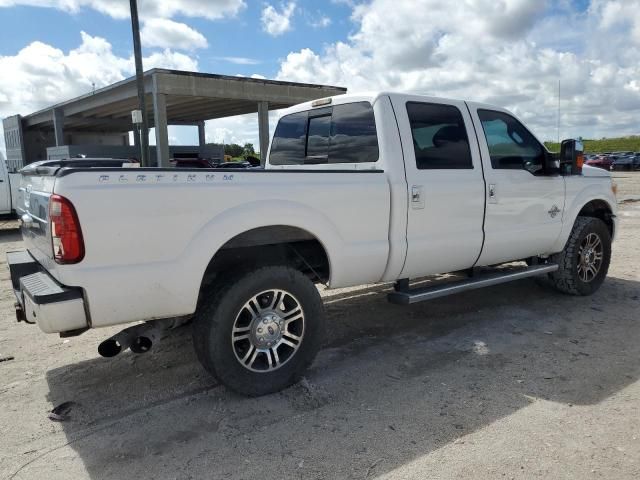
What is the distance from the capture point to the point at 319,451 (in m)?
2.90

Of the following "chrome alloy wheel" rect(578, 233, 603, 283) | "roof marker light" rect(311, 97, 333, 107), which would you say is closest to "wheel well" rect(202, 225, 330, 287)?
"roof marker light" rect(311, 97, 333, 107)

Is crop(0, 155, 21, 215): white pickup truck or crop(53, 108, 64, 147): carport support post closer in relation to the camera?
crop(0, 155, 21, 215): white pickup truck

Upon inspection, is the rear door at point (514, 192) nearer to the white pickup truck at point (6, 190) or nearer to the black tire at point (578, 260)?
the black tire at point (578, 260)

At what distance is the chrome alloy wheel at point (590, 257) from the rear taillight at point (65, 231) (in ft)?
16.4

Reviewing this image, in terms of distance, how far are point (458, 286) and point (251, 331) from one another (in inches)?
76.5

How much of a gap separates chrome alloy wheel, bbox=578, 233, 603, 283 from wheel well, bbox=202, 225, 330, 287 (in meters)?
3.27

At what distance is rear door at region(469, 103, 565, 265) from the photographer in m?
4.69

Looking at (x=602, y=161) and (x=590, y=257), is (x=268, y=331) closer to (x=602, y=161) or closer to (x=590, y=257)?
(x=590, y=257)

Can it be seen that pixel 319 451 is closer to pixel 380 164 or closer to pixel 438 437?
pixel 438 437

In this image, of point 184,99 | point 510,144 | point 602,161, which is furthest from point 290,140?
point 602,161

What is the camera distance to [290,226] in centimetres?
356

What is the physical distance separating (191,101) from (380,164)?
2081cm

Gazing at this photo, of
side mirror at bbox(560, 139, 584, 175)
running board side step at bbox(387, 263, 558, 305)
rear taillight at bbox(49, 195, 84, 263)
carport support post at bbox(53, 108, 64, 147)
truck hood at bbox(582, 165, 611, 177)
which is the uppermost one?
carport support post at bbox(53, 108, 64, 147)

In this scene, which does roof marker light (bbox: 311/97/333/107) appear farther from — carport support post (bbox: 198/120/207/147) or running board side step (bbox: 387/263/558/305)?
carport support post (bbox: 198/120/207/147)
